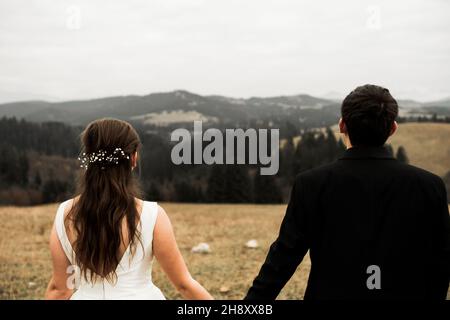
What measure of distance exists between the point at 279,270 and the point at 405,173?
3.02ft

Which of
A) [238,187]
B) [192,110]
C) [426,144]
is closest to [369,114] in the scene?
[238,187]

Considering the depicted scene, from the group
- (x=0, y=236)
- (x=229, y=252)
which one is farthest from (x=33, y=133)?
(x=229, y=252)

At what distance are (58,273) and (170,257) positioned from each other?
77 cm

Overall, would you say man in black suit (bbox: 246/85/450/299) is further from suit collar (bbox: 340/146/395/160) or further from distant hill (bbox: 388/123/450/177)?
distant hill (bbox: 388/123/450/177)

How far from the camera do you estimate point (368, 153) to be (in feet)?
9.12

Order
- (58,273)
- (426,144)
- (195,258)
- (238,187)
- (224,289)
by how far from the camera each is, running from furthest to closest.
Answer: (426,144) → (238,187) → (195,258) → (224,289) → (58,273)

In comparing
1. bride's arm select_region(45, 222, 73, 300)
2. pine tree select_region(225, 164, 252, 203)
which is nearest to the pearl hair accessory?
bride's arm select_region(45, 222, 73, 300)

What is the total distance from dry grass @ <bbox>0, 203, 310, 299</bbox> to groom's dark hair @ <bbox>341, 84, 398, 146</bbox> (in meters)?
9.00

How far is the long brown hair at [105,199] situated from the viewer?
10.2ft

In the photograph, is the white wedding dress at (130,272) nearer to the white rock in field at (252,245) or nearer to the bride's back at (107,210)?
the bride's back at (107,210)

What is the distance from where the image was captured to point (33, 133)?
101062mm

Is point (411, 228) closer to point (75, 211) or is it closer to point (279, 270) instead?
point (279, 270)

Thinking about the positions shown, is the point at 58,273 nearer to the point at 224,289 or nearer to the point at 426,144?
the point at 224,289

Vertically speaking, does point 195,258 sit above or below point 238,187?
above
